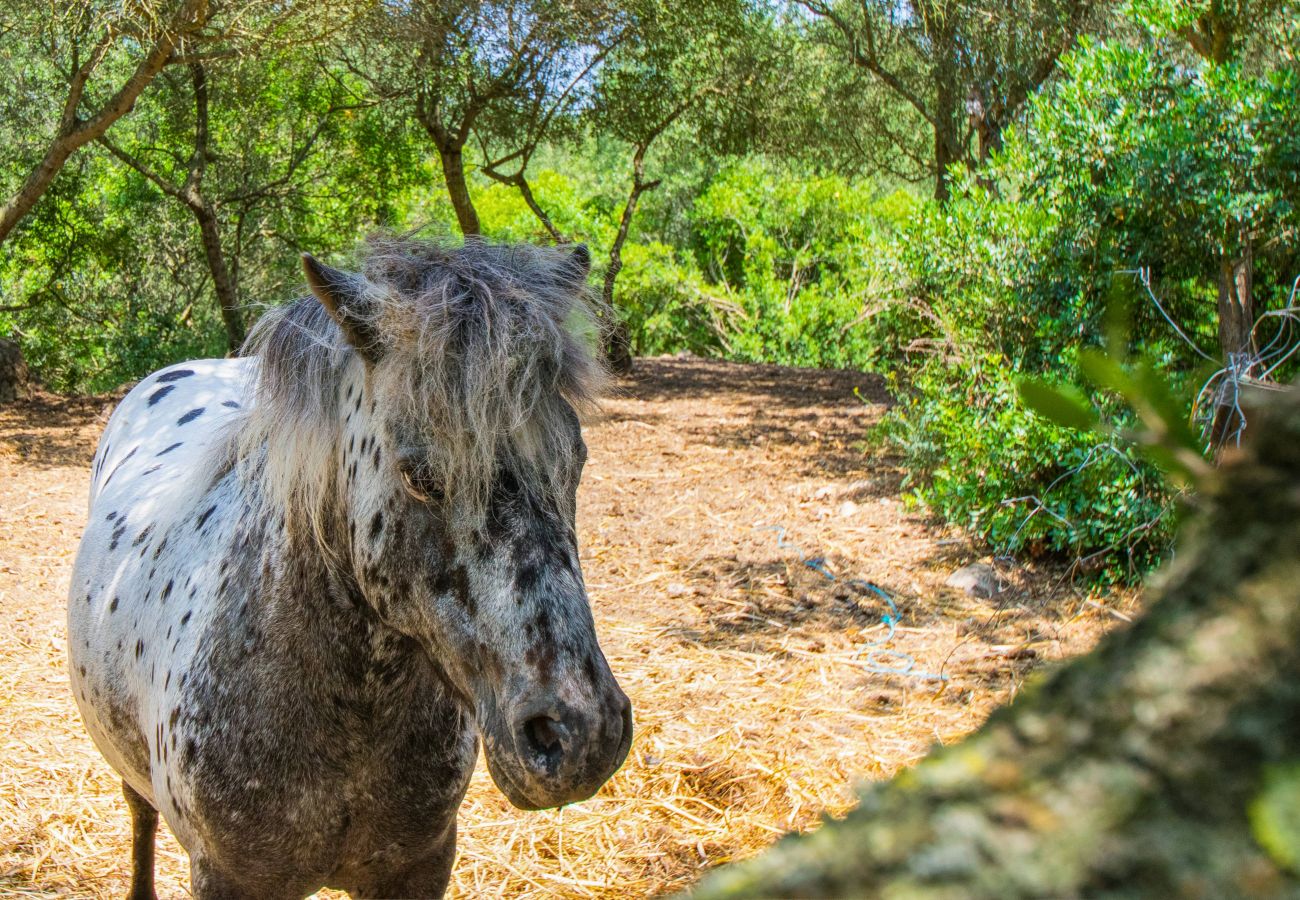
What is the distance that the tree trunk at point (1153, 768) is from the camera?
370 mm

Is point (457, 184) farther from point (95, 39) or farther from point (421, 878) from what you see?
point (421, 878)

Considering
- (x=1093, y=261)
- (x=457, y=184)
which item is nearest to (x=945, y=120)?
(x=457, y=184)

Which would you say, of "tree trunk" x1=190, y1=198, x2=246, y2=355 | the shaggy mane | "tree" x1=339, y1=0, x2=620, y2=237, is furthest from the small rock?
"tree trunk" x1=190, y1=198, x2=246, y2=355

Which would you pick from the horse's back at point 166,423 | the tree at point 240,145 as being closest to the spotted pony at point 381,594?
the horse's back at point 166,423

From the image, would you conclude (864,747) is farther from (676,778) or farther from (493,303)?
(493,303)

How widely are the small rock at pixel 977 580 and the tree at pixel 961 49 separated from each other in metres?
5.14

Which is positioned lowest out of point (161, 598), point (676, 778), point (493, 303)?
point (676, 778)

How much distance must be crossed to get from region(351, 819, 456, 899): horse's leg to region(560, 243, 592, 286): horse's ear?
1.22 metres

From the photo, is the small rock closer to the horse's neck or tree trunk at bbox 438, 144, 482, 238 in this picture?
the horse's neck

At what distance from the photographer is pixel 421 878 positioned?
226 centimetres

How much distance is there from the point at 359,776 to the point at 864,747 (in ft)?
8.05

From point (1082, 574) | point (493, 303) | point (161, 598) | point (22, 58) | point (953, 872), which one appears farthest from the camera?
point (22, 58)

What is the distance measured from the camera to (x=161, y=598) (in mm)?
2365

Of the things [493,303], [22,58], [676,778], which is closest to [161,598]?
[493,303]
